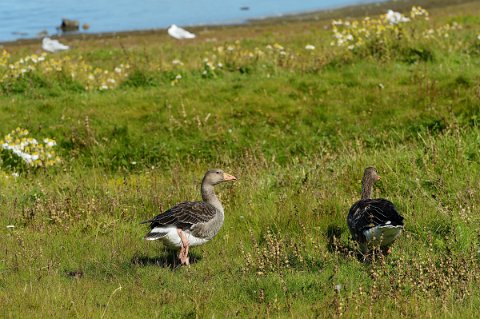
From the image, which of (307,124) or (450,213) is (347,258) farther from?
(307,124)

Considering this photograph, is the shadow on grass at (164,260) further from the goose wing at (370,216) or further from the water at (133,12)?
the water at (133,12)

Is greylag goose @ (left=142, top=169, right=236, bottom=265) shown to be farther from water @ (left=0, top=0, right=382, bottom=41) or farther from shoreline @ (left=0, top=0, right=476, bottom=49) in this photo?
water @ (left=0, top=0, right=382, bottom=41)

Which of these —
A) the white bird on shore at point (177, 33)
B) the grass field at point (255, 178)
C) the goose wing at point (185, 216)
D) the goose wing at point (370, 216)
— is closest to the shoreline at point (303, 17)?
the white bird on shore at point (177, 33)

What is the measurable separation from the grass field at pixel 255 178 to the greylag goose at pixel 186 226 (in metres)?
0.33

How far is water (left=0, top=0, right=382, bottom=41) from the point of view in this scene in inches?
2058

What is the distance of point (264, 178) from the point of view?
42.8ft

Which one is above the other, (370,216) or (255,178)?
(370,216)

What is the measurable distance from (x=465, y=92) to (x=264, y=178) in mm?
6702

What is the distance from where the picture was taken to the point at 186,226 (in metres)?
9.62

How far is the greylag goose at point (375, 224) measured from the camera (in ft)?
29.1

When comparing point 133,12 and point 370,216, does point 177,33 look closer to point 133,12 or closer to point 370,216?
point 133,12

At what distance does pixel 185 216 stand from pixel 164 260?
85 cm

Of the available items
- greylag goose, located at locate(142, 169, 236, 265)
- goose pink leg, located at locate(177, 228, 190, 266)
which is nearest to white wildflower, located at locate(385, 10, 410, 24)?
greylag goose, located at locate(142, 169, 236, 265)

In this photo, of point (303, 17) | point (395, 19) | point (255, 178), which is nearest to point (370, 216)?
point (255, 178)
